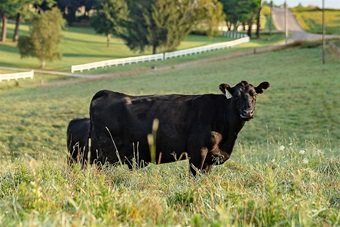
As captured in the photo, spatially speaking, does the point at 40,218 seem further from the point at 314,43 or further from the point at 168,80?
the point at 314,43

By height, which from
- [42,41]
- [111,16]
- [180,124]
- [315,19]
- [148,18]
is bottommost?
[42,41]

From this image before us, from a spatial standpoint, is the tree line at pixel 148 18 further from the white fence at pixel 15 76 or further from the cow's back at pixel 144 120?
the cow's back at pixel 144 120

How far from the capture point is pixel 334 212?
5621 millimetres

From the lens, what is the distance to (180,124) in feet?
34.3

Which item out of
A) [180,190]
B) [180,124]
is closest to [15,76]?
[180,124]

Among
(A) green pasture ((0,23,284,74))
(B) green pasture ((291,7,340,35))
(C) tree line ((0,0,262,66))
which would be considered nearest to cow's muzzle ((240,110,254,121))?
(A) green pasture ((0,23,284,74))

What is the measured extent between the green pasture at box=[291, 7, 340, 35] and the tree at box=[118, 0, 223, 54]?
2231 cm

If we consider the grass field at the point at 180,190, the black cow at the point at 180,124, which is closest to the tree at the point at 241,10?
the grass field at the point at 180,190

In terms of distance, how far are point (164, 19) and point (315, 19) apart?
148 ft

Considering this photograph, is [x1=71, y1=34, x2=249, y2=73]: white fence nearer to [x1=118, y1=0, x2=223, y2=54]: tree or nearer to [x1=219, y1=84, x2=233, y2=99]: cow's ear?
[x1=118, y1=0, x2=223, y2=54]: tree

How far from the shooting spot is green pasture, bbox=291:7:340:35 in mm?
98762

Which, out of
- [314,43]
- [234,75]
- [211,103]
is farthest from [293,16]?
[211,103]

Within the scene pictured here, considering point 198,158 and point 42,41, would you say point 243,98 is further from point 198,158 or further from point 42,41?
point 42,41

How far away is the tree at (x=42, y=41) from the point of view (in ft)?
216
